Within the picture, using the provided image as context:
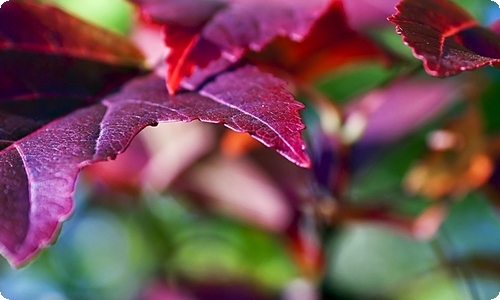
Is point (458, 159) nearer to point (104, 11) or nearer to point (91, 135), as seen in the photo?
point (91, 135)

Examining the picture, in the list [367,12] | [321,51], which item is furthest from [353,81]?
[321,51]

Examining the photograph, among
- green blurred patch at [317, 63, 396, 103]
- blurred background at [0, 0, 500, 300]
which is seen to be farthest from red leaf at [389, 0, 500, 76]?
green blurred patch at [317, 63, 396, 103]

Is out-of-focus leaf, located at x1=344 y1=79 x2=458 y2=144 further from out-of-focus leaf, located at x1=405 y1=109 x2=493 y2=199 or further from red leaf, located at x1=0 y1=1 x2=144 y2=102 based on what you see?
red leaf, located at x1=0 y1=1 x2=144 y2=102

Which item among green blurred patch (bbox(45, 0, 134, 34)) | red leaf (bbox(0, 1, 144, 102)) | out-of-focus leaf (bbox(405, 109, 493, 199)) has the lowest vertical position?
red leaf (bbox(0, 1, 144, 102))

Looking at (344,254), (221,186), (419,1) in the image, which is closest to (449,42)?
(419,1)

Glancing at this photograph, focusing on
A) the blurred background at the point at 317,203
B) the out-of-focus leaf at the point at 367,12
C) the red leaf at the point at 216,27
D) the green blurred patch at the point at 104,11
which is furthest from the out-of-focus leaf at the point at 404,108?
the green blurred patch at the point at 104,11
